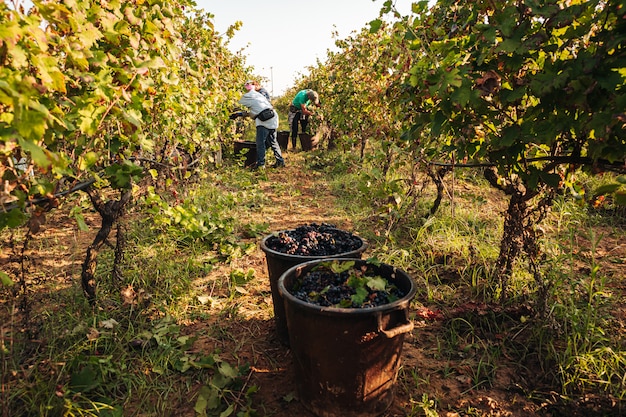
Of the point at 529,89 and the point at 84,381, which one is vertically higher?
the point at 529,89

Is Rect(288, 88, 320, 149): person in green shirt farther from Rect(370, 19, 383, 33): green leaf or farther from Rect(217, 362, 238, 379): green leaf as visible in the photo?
Rect(217, 362, 238, 379): green leaf

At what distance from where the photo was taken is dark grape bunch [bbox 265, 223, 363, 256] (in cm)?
259

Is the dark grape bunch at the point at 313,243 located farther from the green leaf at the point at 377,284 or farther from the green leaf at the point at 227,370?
the green leaf at the point at 227,370

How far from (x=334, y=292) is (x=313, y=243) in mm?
676

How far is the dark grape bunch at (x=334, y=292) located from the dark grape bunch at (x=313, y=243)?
0.35 m

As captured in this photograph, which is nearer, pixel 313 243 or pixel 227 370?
pixel 227 370

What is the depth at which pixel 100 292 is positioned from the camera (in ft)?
9.29

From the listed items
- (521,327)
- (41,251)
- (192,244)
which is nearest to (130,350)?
(192,244)

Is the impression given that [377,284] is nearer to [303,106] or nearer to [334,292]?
[334,292]

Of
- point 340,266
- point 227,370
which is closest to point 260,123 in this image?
point 340,266

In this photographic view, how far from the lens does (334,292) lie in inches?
79.5

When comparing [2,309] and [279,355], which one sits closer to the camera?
[279,355]

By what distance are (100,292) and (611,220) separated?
5277 millimetres

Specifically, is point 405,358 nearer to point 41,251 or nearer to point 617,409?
point 617,409
